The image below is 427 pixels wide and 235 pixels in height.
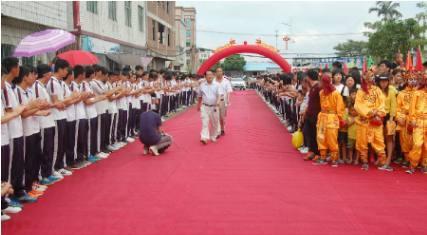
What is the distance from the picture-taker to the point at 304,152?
905 centimetres

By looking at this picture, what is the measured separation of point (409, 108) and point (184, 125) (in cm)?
768

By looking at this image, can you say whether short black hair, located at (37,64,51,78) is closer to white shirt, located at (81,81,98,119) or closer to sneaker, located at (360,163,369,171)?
white shirt, located at (81,81,98,119)

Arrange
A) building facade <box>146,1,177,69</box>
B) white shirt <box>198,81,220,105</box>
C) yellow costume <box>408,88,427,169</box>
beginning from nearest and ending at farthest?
yellow costume <box>408,88,427,169</box> → white shirt <box>198,81,220,105</box> → building facade <box>146,1,177,69</box>

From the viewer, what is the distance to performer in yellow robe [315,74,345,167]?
7.68 m

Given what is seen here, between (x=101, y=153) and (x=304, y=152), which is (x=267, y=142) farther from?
(x=101, y=153)

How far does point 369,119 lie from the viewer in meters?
7.50

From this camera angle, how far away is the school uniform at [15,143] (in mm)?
5242

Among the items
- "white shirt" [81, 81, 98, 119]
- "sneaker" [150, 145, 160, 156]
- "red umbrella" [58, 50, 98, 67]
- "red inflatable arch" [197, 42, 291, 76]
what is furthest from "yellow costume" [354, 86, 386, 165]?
"red inflatable arch" [197, 42, 291, 76]

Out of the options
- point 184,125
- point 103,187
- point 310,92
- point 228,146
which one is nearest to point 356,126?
point 310,92

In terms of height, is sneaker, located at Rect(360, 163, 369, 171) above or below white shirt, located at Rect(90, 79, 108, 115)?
below

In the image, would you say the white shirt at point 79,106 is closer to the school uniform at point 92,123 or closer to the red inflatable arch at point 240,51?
the school uniform at point 92,123

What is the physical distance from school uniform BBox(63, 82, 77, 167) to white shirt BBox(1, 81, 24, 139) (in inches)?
66.2

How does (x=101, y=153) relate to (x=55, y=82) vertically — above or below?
below

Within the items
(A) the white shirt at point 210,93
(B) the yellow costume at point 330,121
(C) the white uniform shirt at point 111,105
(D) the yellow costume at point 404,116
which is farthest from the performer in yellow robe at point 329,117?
(C) the white uniform shirt at point 111,105
